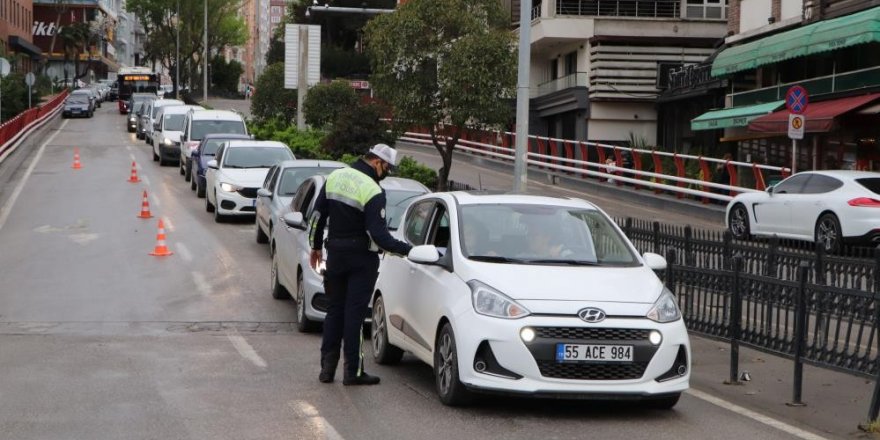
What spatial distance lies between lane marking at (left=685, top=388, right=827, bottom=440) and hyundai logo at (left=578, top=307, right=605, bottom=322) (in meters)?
1.42

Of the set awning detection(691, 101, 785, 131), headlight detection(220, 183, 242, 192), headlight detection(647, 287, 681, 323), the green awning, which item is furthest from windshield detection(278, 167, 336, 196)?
awning detection(691, 101, 785, 131)

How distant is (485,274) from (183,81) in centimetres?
11132

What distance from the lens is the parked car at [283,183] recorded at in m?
18.9

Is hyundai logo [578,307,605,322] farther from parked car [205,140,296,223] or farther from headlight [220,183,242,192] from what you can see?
headlight [220,183,242,192]

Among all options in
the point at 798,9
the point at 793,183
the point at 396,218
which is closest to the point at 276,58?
the point at 798,9

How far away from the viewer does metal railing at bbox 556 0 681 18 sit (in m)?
51.0

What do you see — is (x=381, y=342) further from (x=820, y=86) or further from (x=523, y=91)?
(x=820, y=86)

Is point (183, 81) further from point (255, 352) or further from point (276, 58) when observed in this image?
point (255, 352)

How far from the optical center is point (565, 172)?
41.6 metres

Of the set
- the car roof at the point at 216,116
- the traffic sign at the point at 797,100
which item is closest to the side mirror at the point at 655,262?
the traffic sign at the point at 797,100

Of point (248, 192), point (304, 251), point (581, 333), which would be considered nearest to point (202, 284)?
point (304, 251)

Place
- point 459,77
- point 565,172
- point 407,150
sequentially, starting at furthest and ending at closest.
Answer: point 407,150 < point 565,172 < point 459,77

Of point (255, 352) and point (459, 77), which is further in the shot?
point (459, 77)

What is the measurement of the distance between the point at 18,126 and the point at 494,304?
140 feet
